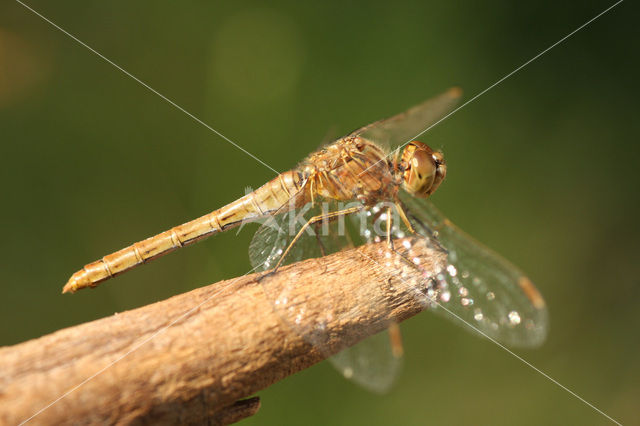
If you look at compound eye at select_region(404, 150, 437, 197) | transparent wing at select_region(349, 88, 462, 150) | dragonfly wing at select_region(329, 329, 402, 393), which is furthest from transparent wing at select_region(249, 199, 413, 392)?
transparent wing at select_region(349, 88, 462, 150)

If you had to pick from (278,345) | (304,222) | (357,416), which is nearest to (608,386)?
(357,416)

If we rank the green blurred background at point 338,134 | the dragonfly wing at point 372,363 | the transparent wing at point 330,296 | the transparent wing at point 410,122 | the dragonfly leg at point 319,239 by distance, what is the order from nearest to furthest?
the transparent wing at point 330,296 → the dragonfly wing at point 372,363 → the dragonfly leg at point 319,239 → the transparent wing at point 410,122 → the green blurred background at point 338,134

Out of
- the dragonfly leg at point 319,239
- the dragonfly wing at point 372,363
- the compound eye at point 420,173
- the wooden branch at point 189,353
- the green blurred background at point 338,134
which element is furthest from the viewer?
the green blurred background at point 338,134

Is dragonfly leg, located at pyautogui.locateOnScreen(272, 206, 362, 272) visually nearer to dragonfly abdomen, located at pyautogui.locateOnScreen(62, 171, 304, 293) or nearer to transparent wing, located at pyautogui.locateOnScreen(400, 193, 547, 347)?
dragonfly abdomen, located at pyautogui.locateOnScreen(62, 171, 304, 293)

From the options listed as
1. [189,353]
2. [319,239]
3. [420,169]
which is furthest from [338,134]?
[189,353]

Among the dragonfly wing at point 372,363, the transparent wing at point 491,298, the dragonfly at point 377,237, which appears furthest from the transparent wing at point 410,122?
the dragonfly wing at point 372,363

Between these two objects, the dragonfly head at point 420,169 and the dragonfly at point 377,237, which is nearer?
the dragonfly at point 377,237

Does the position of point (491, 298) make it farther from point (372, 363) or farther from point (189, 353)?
point (189, 353)

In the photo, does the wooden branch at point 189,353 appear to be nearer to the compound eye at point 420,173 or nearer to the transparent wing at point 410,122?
the compound eye at point 420,173
